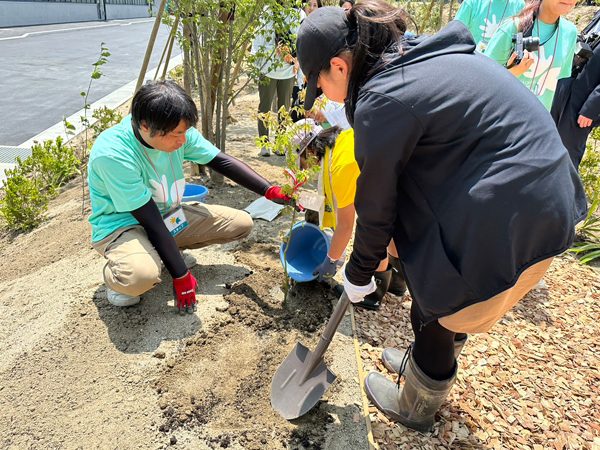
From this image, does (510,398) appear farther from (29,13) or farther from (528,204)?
(29,13)

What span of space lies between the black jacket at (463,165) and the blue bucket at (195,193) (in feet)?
6.54

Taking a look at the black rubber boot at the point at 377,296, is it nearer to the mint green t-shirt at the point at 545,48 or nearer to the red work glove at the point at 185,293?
the red work glove at the point at 185,293

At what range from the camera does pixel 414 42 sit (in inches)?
50.7

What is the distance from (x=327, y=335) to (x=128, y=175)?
4.36 feet

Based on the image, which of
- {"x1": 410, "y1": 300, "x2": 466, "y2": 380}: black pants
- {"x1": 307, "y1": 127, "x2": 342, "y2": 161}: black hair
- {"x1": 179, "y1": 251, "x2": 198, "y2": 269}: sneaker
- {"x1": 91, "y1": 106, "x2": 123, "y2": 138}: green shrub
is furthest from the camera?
{"x1": 91, "y1": 106, "x2": 123, "y2": 138}: green shrub

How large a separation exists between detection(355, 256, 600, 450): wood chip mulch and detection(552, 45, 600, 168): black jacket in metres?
1.08

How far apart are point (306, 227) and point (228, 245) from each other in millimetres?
754

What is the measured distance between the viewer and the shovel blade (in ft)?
6.30

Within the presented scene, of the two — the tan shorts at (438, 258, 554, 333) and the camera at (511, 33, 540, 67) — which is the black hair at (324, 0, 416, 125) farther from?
the camera at (511, 33, 540, 67)

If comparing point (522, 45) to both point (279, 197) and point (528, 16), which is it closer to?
point (528, 16)

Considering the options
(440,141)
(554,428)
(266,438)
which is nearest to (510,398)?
(554,428)

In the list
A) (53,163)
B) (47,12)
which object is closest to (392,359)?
(53,163)

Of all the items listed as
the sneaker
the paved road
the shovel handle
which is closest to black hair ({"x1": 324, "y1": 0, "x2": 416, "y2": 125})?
the shovel handle

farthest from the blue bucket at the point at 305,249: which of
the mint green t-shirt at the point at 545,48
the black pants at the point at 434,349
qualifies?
the mint green t-shirt at the point at 545,48
